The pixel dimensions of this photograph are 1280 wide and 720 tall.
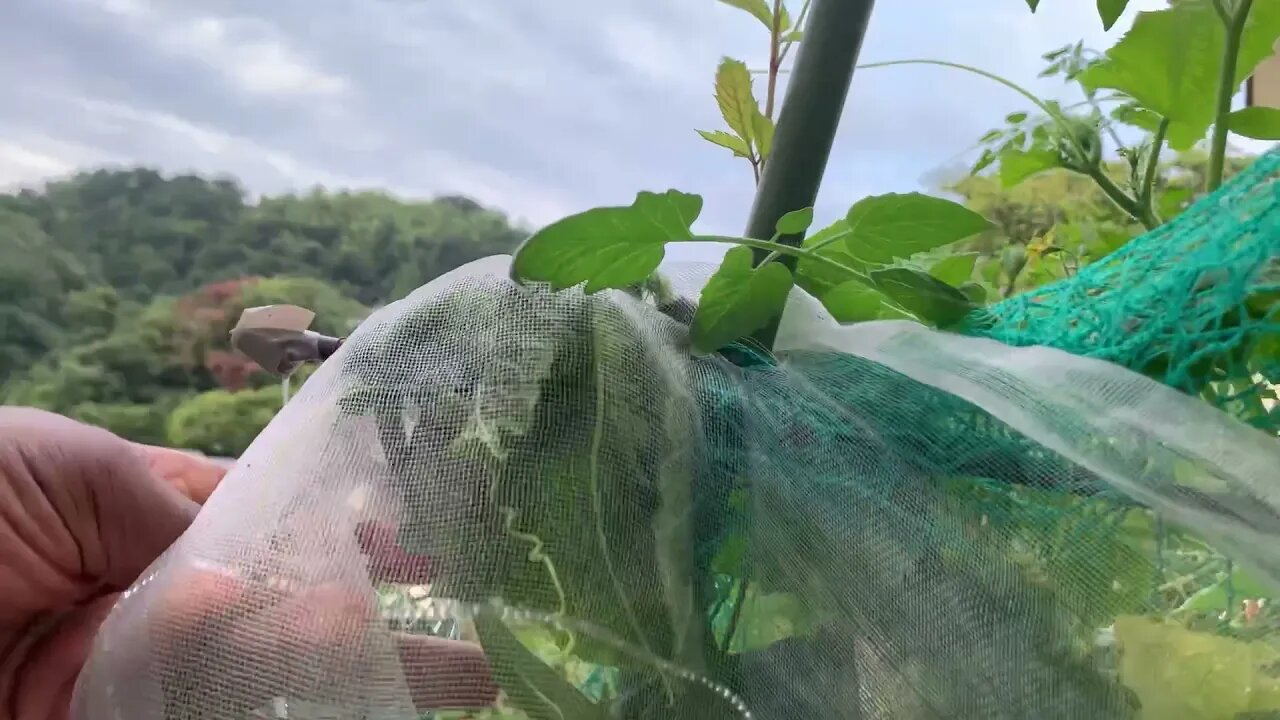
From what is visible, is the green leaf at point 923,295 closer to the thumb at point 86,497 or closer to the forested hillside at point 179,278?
the thumb at point 86,497

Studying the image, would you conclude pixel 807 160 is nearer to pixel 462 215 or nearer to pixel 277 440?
pixel 277 440

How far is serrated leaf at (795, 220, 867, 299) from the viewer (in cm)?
33

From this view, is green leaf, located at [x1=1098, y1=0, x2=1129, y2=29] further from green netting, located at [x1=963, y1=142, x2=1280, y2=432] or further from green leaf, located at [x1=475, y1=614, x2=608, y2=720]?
green leaf, located at [x1=475, y1=614, x2=608, y2=720]

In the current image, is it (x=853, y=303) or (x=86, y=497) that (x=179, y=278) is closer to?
(x=86, y=497)

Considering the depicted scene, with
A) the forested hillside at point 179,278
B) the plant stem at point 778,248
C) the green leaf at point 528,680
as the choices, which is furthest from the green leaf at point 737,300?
the forested hillside at point 179,278

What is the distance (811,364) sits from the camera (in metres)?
0.32

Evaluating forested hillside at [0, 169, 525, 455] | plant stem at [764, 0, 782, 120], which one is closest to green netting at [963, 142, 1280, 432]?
plant stem at [764, 0, 782, 120]

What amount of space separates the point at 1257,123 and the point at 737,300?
217 mm

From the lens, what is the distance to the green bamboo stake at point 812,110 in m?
0.35

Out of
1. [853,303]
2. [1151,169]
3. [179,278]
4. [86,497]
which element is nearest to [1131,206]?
[1151,169]

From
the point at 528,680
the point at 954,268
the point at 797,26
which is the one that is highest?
the point at 797,26

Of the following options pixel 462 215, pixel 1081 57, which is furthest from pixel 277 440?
pixel 462 215

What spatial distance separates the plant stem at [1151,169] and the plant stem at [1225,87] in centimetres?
2

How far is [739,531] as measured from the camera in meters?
0.28
